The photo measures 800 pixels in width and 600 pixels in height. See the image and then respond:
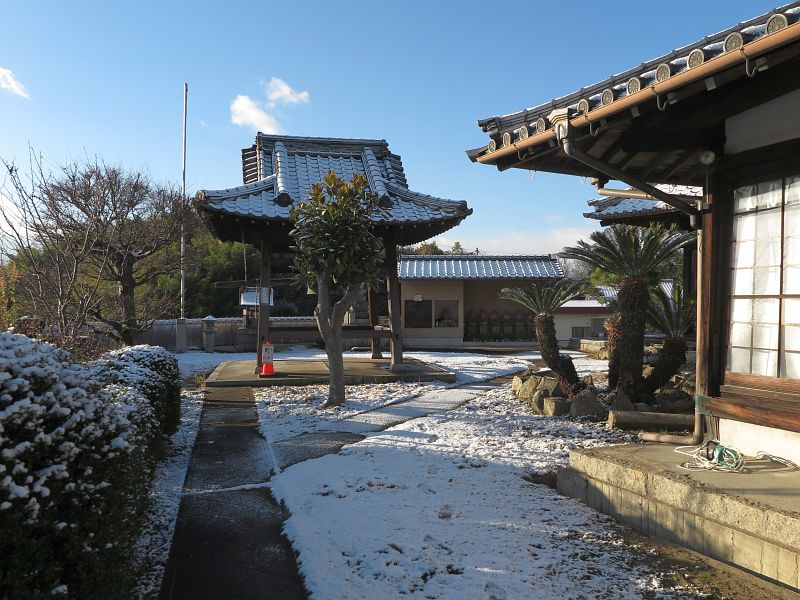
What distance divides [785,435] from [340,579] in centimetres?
364

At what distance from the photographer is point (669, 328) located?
362 inches

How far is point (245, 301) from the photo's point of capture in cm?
2202

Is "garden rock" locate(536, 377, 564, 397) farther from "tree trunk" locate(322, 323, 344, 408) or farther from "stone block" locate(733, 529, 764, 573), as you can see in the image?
"stone block" locate(733, 529, 764, 573)

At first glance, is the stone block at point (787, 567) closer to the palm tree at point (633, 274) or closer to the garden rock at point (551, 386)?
the palm tree at point (633, 274)

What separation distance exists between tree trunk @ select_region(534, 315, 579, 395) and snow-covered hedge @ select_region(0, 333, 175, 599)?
774 cm

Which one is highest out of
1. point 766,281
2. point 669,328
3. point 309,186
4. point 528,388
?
point 309,186

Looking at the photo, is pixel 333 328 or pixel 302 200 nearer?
pixel 333 328

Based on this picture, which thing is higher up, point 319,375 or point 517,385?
point 517,385

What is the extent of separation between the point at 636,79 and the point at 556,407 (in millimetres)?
5338

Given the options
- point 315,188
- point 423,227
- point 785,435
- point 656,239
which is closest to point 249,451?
point 315,188

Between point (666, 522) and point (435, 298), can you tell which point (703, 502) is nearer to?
point (666, 522)

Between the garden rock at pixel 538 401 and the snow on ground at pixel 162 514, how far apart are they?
496 centimetres

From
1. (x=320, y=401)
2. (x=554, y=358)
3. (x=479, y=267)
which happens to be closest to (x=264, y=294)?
(x=320, y=401)

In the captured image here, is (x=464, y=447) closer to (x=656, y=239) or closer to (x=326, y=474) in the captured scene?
(x=326, y=474)
